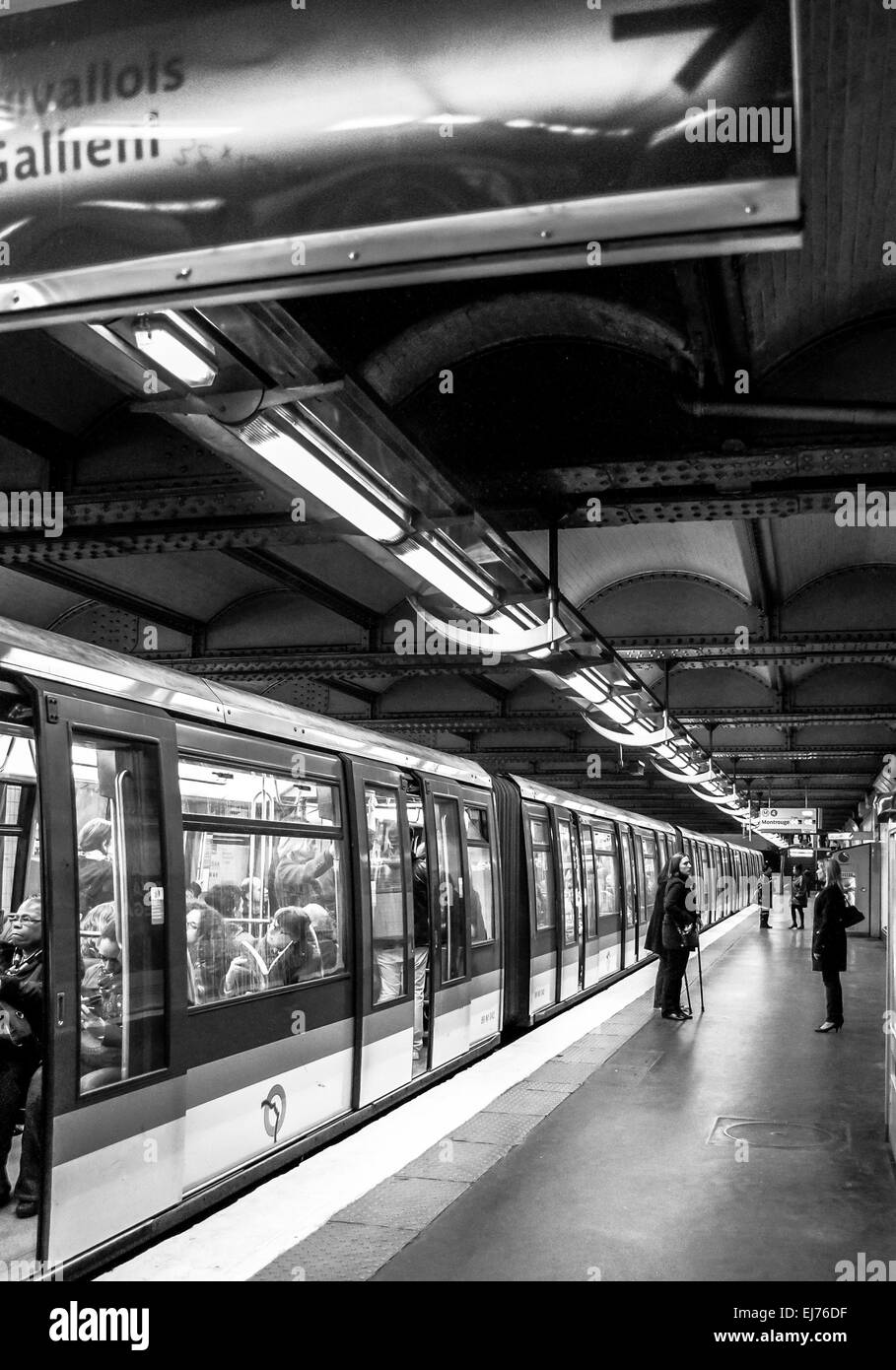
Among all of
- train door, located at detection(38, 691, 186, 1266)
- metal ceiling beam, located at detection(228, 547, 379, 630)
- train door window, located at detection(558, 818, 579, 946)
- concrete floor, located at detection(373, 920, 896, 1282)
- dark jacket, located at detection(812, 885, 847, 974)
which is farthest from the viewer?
train door window, located at detection(558, 818, 579, 946)

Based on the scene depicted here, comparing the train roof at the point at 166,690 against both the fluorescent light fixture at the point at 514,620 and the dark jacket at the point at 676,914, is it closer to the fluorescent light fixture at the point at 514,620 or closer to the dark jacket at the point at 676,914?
the fluorescent light fixture at the point at 514,620

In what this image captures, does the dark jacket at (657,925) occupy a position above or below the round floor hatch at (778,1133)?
above

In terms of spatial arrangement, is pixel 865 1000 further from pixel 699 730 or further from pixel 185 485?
pixel 185 485

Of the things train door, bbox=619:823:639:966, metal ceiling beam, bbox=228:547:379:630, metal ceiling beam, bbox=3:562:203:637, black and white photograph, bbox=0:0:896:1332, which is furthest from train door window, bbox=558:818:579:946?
metal ceiling beam, bbox=3:562:203:637

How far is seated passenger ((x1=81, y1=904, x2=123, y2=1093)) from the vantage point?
509 cm

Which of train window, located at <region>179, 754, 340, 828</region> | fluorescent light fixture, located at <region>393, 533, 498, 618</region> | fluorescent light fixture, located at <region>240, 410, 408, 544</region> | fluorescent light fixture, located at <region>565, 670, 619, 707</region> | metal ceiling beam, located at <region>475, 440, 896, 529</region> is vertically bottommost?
train window, located at <region>179, 754, 340, 828</region>

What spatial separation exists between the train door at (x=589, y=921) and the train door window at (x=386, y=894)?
763 cm

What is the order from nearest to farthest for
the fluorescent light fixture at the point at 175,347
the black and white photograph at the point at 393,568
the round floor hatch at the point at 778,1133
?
the black and white photograph at the point at 393,568 < the fluorescent light fixture at the point at 175,347 < the round floor hatch at the point at 778,1133

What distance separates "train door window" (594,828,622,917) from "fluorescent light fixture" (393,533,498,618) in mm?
10607

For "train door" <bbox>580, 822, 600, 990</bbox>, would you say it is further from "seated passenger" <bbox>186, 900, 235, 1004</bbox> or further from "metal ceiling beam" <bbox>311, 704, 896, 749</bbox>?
"seated passenger" <bbox>186, 900, 235, 1004</bbox>

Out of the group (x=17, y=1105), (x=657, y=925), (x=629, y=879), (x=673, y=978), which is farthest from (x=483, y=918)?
(x=629, y=879)

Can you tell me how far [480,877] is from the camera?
11.3 m

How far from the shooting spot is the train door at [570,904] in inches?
581

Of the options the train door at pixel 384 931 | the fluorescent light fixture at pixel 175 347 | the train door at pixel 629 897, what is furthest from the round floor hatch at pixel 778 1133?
the train door at pixel 629 897
